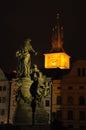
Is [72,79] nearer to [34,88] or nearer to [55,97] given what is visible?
[55,97]

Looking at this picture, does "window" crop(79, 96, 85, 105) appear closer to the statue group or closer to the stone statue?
the statue group

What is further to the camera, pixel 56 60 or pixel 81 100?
pixel 56 60

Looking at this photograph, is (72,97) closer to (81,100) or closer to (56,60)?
(81,100)

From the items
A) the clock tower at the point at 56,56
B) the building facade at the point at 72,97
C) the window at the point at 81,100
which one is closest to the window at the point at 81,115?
the building facade at the point at 72,97

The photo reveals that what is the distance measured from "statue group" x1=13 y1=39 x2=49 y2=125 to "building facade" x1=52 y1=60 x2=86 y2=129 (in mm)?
30388

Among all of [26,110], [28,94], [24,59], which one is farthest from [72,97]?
[26,110]

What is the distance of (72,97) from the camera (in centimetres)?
5912

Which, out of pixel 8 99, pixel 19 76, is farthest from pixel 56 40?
pixel 19 76

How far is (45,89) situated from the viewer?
27109 mm

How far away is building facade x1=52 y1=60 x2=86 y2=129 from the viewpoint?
57.7 m

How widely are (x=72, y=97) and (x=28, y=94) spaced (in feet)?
109

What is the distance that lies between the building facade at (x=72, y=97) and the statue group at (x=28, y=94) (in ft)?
99.7

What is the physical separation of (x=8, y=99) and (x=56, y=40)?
27.4 meters

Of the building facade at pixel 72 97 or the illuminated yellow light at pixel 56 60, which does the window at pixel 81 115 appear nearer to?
the building facade at pixel 72 97
